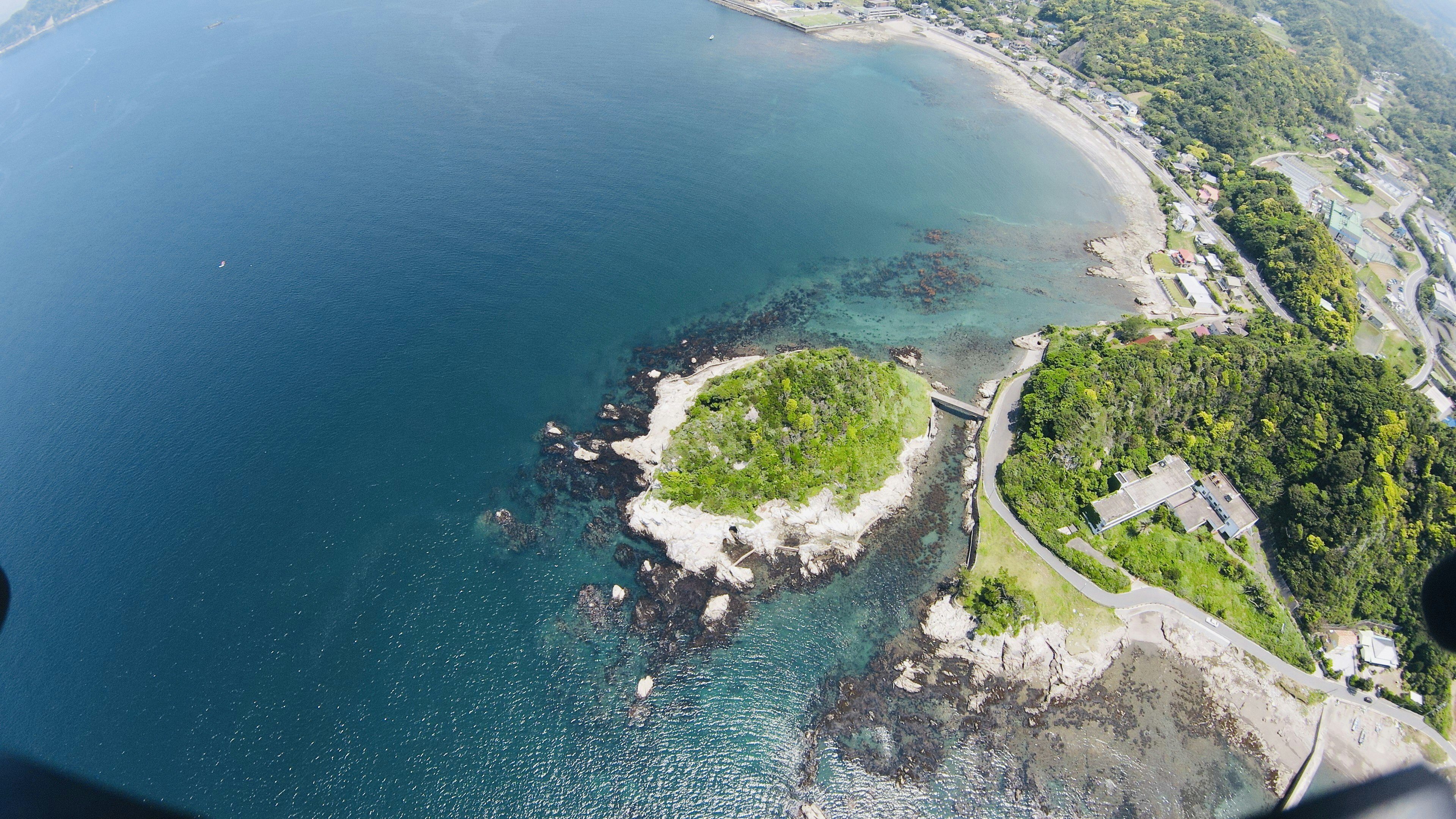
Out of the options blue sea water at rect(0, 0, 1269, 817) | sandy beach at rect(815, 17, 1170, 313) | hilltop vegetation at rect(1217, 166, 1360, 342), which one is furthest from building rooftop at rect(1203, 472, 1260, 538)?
hilltop vegetation at rect(1217, 166, 1360, 342)

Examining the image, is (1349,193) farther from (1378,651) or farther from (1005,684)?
(1005,684)

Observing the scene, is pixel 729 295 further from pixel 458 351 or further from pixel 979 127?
pixel 979 127

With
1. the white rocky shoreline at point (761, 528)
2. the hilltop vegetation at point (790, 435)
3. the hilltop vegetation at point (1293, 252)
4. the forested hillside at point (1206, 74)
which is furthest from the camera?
the forested hillside at point (1206, 74)

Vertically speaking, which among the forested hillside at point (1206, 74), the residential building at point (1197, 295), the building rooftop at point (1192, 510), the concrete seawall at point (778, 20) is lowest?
the building rooftop at point (1192, 510)

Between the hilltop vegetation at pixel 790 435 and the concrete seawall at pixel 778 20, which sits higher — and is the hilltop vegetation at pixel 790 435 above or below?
below

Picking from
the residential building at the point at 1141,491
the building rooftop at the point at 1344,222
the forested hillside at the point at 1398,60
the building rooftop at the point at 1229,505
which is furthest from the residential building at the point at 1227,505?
the forested hillside at the point at 1398,60

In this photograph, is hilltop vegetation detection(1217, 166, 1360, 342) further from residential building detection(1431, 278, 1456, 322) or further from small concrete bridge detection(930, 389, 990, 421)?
small concrete bridge detection(930, 389, 990, 421)

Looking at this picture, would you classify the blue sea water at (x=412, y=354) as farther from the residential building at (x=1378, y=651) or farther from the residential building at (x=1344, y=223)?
the residential building at (x=1378, y=651)

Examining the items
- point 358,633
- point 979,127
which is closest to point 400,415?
point 358,633
